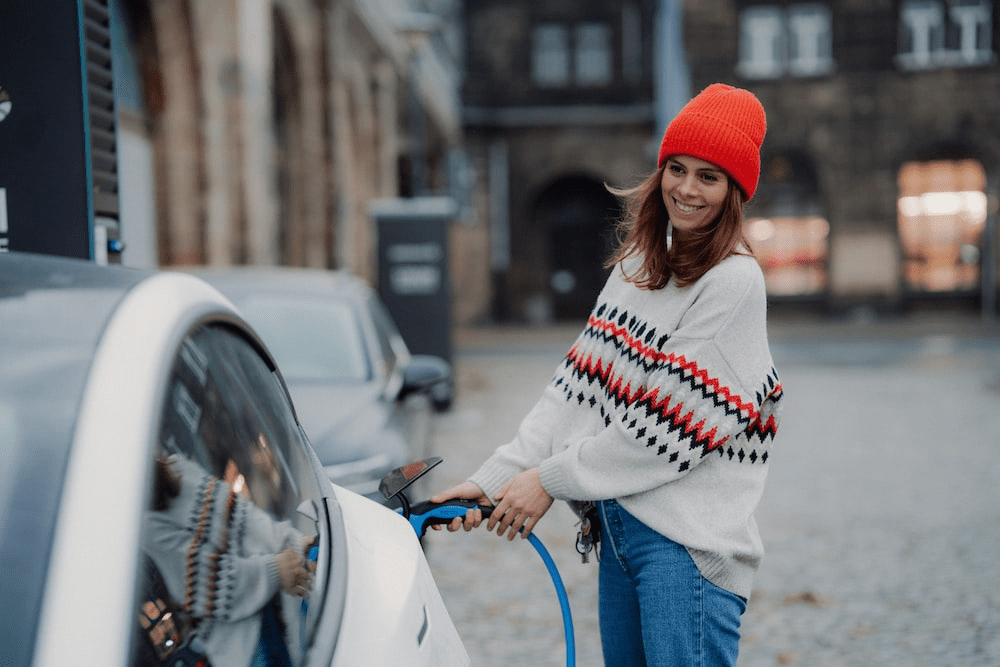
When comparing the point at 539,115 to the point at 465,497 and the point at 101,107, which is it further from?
the point at 465,497

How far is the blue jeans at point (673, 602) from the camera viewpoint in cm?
206

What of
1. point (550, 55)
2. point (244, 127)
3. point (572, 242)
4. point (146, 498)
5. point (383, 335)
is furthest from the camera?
point (572, 242)

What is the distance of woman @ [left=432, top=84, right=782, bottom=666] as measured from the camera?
206 cm

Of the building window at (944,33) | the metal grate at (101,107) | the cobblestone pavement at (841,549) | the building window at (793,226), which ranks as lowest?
the cobblestone pavement at (841,549)

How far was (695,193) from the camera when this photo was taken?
2176mm

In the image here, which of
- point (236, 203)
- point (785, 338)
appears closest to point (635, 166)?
point (785, 338)

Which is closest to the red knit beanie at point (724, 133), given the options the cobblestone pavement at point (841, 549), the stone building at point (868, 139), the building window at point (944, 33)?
the cobblestone pavement at point (841, 549)

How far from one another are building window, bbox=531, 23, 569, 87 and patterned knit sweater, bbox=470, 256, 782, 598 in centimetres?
3044

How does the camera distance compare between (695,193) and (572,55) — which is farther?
(572,55)

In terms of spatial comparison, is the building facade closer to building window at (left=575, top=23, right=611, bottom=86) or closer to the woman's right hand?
building window at (left=575, top=23, right=611, bottom=86)

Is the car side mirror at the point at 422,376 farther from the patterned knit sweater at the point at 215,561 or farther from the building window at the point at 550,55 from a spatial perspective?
the building window at the point at 550,55

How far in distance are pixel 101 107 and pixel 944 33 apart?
30193 mm

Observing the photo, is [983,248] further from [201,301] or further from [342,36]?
[201,301]

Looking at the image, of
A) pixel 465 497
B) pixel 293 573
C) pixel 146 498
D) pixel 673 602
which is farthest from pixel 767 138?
pixel 146 498
